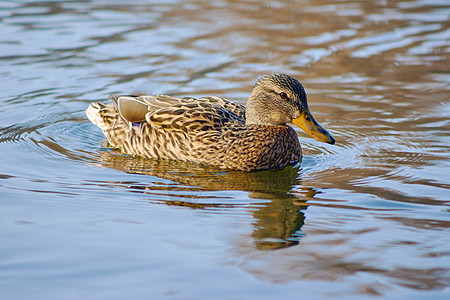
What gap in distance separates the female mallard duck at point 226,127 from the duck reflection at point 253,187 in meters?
0.15

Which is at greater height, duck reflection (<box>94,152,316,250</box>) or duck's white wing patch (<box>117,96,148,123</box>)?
duck's white wing patch (<box>117,96,148,123</box>)

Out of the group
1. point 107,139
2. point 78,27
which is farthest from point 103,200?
point 78,27

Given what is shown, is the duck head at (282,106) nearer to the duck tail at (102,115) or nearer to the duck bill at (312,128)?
the duck bill at (312,128)

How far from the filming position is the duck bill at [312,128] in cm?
752

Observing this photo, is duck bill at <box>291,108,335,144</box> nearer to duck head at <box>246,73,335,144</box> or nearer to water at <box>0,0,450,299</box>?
duck head at <box>246,73,335,144</box>

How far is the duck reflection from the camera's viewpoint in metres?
5.85

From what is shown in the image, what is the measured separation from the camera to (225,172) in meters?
7.70

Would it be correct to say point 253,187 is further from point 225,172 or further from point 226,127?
point 226,127

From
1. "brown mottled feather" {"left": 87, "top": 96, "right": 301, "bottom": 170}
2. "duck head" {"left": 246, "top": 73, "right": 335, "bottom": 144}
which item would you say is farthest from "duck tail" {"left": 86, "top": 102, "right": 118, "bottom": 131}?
"duck head" {"left": 246, "top": 73, "right": 335, "bottom": 144}

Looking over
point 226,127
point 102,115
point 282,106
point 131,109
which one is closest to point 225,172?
point 226,127

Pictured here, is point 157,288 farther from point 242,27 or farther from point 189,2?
point 189,2

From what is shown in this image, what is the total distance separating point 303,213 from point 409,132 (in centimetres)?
302

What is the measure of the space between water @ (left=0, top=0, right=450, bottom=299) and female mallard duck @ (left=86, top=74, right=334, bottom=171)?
0.21m

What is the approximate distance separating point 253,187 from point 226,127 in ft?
3.65
